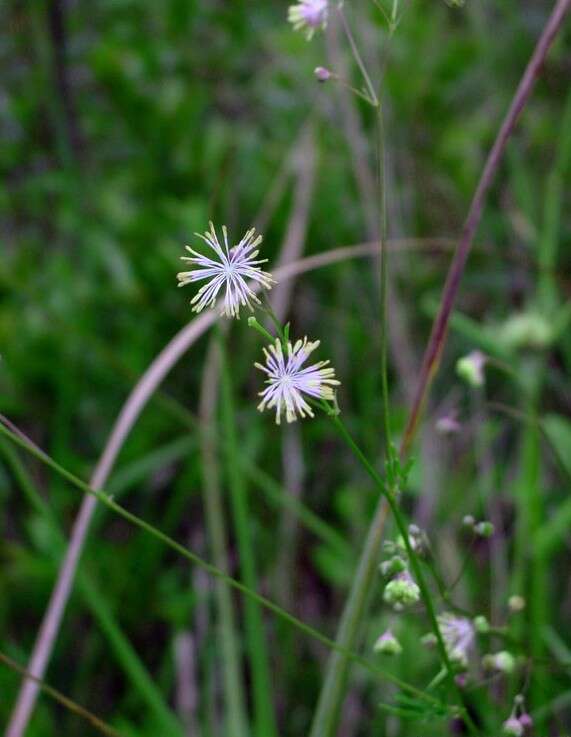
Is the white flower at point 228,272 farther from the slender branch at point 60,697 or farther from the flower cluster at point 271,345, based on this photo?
the slender branch at point 60,697

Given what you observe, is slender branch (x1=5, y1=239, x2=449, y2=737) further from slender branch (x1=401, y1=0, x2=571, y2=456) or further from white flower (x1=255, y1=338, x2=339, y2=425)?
white flower (x1=255, y1=338, x2=339, y2=425)

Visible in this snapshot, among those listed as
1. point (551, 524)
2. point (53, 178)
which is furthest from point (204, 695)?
point (53, 178)

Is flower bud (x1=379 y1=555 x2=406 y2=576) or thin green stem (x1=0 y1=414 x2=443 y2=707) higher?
flower bud (x1=379 y1=555 x2=406 y2=576)

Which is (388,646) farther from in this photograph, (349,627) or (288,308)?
(288,308)

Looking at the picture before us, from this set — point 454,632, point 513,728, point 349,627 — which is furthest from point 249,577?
point 513,728

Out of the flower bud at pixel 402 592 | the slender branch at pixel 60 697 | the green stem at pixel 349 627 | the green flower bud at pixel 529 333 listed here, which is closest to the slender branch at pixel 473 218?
the green stem at pixel 349 627

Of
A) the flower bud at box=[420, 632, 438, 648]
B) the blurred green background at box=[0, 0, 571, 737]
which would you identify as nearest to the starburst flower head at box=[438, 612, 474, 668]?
the flower bud at box=[420, 632, 438, 648]
